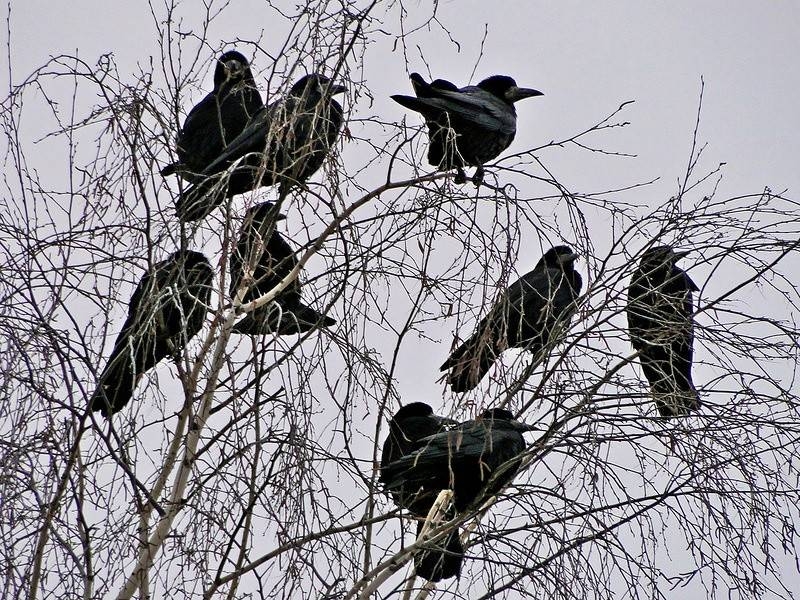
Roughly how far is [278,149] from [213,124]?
1.38m

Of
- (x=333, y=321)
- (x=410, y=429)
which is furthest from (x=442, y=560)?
(x=410, y=429)

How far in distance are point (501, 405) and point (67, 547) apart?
5.80ft

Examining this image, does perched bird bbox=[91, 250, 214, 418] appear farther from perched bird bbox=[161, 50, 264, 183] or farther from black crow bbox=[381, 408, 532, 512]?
black crow bbox=[381, 408, 532, 512]

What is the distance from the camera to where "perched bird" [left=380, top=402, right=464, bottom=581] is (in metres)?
4.72

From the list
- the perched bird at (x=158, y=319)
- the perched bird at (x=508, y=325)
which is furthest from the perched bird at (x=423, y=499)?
the perched bird at (x=158, y=319)

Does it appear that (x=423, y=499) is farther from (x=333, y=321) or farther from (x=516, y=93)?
(x=516, y=93)

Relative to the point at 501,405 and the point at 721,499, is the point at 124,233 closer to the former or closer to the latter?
the point at 501,405

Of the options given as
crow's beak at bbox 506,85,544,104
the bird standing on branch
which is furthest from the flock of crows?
crow's beak at bbox 506,85,544,104

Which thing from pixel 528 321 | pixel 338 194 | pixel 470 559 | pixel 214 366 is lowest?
pixel 470 559

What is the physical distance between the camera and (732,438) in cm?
435

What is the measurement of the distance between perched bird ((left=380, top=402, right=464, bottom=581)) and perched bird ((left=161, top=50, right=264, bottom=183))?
145 cm

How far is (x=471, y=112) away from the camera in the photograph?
6.23 m

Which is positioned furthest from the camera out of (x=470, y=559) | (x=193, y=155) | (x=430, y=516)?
(x=193, y=155)

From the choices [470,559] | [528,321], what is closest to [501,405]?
[470,559]
